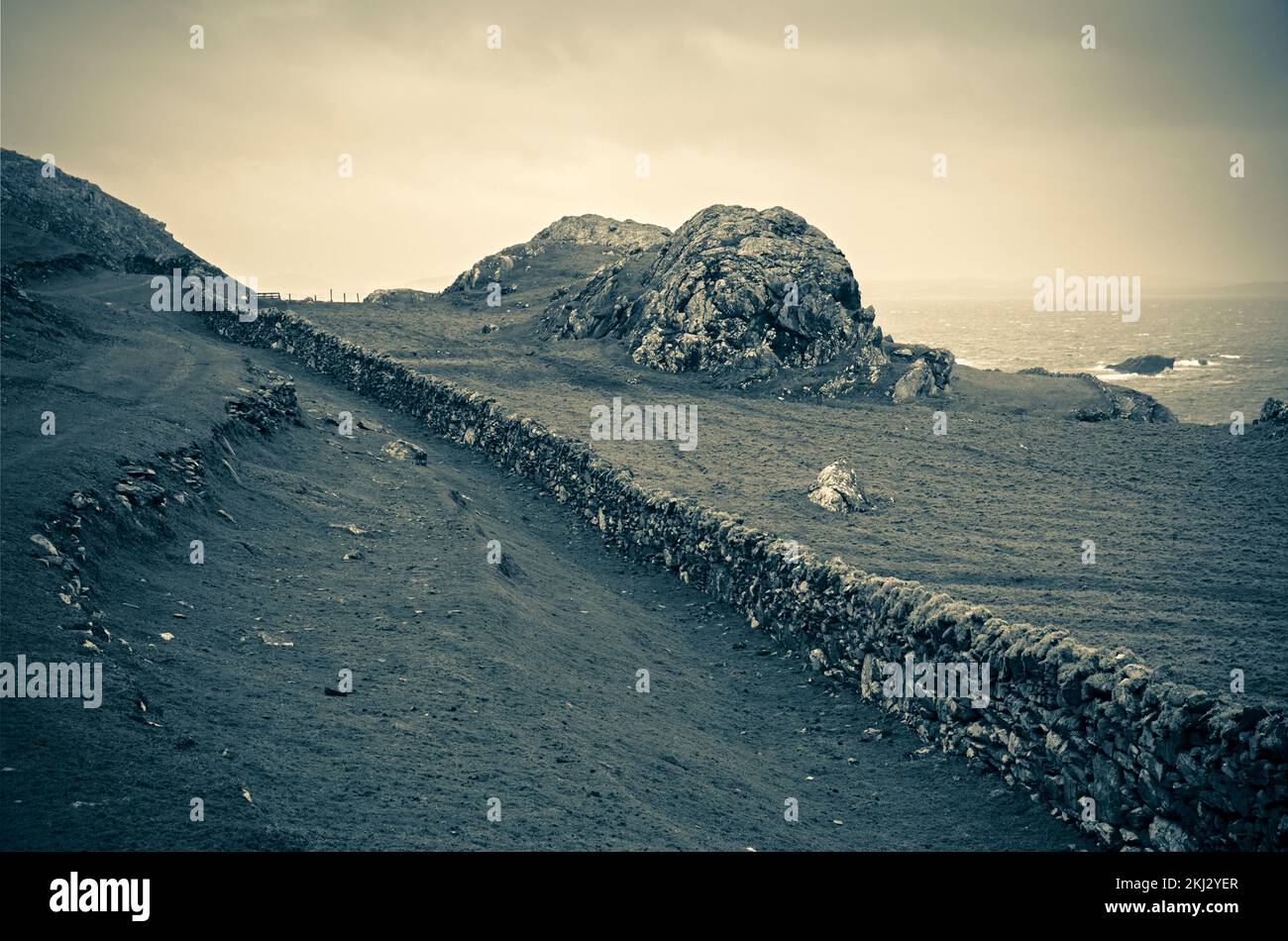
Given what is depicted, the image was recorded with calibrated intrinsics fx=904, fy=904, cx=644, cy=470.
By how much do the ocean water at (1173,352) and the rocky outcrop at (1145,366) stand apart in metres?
1.03

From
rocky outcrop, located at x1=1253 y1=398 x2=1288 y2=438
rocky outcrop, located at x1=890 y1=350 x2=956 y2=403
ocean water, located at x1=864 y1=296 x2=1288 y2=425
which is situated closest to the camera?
rocky outcrop, located at x1=1253 y1=398 x2=1288 y2=438

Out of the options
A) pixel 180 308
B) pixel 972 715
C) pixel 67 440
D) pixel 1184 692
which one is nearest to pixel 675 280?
pixel 180 308

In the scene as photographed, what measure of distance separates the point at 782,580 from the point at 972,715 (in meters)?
4.71

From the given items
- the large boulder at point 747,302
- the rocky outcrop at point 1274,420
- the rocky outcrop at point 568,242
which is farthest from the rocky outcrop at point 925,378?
the rocky outcrop at point 568,242

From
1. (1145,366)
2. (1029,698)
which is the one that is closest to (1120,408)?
(1029,698)

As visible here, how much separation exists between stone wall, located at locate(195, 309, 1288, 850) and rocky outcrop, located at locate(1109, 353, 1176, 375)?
80.2 m

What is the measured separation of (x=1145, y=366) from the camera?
282 feet

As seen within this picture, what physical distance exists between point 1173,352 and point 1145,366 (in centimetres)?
2812

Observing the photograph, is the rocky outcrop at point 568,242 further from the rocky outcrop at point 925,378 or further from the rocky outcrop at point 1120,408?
the rocky outcrop at point 1120,408

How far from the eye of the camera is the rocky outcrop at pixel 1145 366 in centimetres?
8462

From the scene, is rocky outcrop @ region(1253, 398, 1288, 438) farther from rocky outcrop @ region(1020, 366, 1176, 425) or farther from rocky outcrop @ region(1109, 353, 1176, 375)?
rocky outcrop @ region(1109, 353, 1176, 375)

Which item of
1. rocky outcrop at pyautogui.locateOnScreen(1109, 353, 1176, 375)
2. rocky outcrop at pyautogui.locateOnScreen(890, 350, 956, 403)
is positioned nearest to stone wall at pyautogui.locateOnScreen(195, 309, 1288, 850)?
rocky outcrop at pyautogui.locateOnScreen(890, 350, 956, 403)

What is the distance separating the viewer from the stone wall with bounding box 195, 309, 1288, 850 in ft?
25.6

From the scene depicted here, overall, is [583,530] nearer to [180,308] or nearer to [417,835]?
[417,835]
